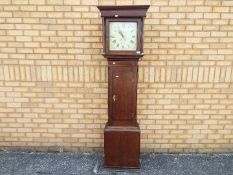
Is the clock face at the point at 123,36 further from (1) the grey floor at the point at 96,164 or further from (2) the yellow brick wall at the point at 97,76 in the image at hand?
(1) the grey floor at the point at 96,164

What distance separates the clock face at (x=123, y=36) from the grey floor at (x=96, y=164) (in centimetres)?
170

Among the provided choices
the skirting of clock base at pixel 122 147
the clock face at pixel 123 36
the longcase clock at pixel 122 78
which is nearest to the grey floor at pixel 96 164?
the skirting of clock base at pixel 122 147

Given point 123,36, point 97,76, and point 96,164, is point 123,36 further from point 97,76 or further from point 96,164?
point 96,164

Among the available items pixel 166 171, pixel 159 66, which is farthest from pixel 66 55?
pixel 166 171

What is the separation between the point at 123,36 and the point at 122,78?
0.54 meters

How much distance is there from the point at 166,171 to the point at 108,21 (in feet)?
7.07

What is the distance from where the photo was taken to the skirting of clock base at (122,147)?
12.8 feet

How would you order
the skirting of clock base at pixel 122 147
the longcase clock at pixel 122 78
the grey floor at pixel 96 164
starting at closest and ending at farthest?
the longcase clock at pixel 122 78, the skirting of clock base at pixel 122 147, the grey floor at pixel 96 164

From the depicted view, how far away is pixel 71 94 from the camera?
4344mm

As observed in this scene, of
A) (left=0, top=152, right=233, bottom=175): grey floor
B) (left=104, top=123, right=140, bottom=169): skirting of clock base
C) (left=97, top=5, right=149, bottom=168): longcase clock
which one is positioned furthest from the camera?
(left=0, top=152, right=233, bottom=175): grey floor

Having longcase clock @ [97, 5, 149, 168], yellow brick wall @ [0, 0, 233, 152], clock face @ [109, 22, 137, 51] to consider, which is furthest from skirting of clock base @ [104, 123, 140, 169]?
clock face @ [109, 22, 137, 51]

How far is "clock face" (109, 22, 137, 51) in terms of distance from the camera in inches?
140

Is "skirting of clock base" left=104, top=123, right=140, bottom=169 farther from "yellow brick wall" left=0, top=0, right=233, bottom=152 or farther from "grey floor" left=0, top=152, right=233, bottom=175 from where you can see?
Result: "yellow brick wall" left=0, top=0, right=233, bottom=152

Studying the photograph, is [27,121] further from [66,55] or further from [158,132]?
[158,132]
